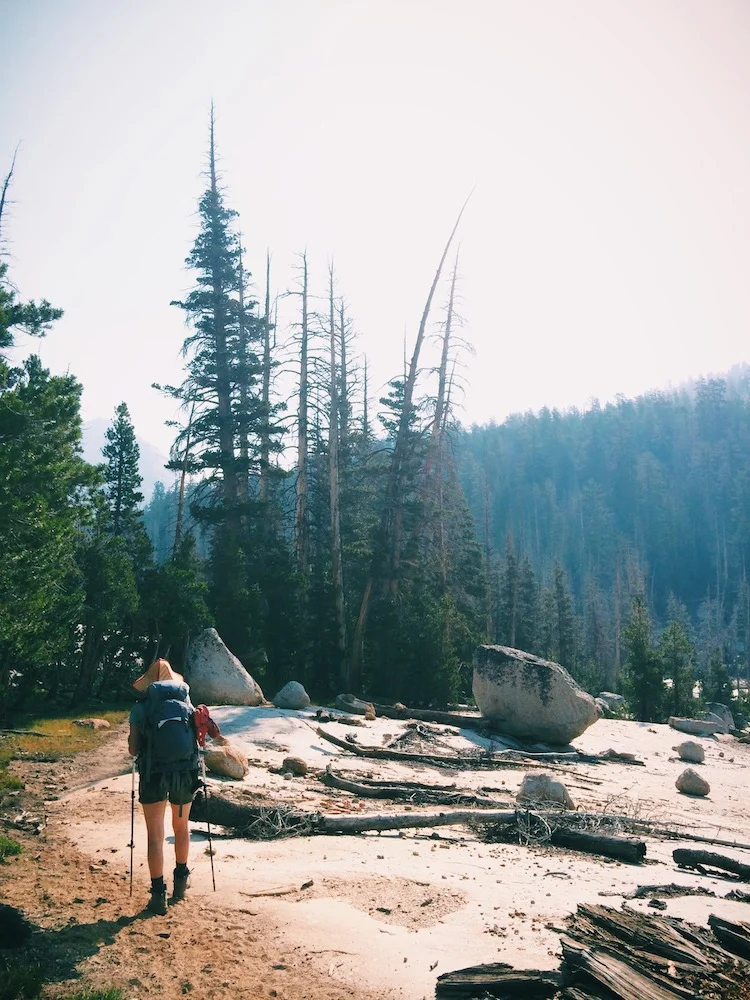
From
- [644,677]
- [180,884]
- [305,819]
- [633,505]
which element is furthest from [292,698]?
[633,505]

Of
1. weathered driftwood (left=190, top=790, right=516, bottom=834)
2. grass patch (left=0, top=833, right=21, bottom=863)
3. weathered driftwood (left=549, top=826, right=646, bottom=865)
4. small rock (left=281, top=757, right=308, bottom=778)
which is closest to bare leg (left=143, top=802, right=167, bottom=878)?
grass patch (left=0, top=833, right=21, bottom=863)

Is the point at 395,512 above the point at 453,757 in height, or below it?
above

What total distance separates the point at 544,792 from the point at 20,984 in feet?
22.1

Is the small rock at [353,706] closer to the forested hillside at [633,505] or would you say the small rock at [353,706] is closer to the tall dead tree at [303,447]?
the tall dead tree at [303,447]

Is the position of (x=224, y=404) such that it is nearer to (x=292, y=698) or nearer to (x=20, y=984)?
(x=292, y=698)

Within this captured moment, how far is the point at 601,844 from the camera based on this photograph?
6801mm

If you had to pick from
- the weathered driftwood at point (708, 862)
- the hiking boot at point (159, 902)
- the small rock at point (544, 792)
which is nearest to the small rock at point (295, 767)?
the small rock at point (544, 792)

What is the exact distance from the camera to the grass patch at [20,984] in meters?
3.72

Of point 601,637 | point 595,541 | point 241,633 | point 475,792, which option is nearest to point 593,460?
point 595,541

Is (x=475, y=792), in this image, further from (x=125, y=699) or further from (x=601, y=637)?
(x=601, y=637)

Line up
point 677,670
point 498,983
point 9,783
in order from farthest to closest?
point 677,670, point 9,783, point 498,983

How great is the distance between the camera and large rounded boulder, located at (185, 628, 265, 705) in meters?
16.4

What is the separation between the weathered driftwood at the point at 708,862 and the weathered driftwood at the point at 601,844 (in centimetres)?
34

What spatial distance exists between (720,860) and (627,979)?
138 inches
